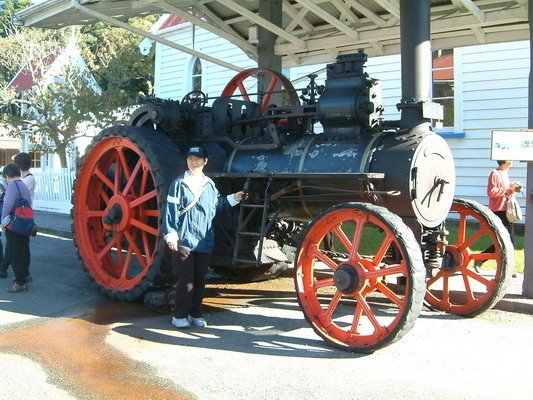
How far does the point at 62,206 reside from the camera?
17.2m

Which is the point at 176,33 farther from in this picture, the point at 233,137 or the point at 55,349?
the point at 55,349

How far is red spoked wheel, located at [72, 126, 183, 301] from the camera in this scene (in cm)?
610

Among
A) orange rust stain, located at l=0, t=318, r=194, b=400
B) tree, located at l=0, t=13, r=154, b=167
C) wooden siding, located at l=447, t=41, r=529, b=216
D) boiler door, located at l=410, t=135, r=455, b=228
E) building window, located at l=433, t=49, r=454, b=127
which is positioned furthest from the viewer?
tree, located at l=0, t=13, r=154, b=167

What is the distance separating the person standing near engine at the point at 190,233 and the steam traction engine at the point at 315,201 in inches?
14.1

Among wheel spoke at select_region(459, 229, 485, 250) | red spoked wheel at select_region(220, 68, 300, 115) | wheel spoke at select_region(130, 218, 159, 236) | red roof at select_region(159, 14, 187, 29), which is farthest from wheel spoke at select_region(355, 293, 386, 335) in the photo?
red roof at select_region(159, 14, 187, 29)

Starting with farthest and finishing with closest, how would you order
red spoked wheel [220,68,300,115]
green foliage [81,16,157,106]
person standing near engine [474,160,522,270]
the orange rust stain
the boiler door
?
1. green foliage [81,16,157,106]
2. person standing near engine [474,160,522,270]
3. red spoked wheel [220,68,300,115]
4. the boiler door
5. the orange rust stain

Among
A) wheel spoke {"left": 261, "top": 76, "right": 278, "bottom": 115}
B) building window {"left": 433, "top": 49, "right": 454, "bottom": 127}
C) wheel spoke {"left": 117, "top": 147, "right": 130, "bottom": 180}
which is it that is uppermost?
building window {"left": 433, "top": 49, "right": 454, "bottom": 127}

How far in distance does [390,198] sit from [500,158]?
1.89 metres

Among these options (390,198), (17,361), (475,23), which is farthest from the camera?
(475,23)

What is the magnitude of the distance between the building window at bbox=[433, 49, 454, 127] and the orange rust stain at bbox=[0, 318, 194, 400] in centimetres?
979

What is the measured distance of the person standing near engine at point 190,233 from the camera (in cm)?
548

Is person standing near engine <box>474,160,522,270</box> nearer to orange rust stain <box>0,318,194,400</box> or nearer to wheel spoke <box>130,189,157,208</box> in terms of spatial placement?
wheel spoke <box>130,189,157,208</box>

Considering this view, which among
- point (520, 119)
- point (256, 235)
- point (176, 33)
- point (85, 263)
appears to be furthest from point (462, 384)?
point (176, 33)

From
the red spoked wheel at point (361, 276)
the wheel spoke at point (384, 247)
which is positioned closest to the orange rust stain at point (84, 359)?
the red spoked wheel at point (361, 276)
